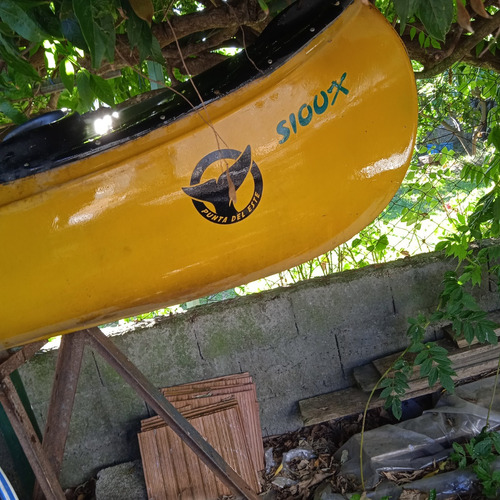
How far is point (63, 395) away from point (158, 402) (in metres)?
0.29

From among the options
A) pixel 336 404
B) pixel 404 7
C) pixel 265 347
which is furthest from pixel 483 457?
pixel 404 7

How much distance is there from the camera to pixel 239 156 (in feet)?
4.70

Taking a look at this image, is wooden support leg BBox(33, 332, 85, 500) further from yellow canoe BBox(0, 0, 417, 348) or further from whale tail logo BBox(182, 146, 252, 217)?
whale tail logo BBox(182, 146, 252, 217)

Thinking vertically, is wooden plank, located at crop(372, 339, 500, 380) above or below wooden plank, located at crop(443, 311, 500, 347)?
below

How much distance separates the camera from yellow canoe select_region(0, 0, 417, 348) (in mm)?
1416

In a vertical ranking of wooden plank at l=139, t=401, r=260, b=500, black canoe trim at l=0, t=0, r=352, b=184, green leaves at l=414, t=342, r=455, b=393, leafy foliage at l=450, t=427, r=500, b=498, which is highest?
black canoe trim at l=0, t=0, r=352, b=184

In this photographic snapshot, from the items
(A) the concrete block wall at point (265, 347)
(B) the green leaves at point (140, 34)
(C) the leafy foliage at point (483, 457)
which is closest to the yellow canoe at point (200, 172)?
(B) the green leaves at point (140, 34)

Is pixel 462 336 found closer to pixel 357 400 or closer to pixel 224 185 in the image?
pixel 357 400

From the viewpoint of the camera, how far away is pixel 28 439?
5.45ft

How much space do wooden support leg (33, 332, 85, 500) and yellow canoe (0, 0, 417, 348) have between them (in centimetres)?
24

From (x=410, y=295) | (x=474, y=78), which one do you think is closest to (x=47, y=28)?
(x=410, y=295)

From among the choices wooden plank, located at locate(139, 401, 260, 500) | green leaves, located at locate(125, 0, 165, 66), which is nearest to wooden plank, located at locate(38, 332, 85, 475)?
wooden plank, located at locate(139, 401, 260, 500)

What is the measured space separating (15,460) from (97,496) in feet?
1.18

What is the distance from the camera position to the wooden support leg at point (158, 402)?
5.72 ft
